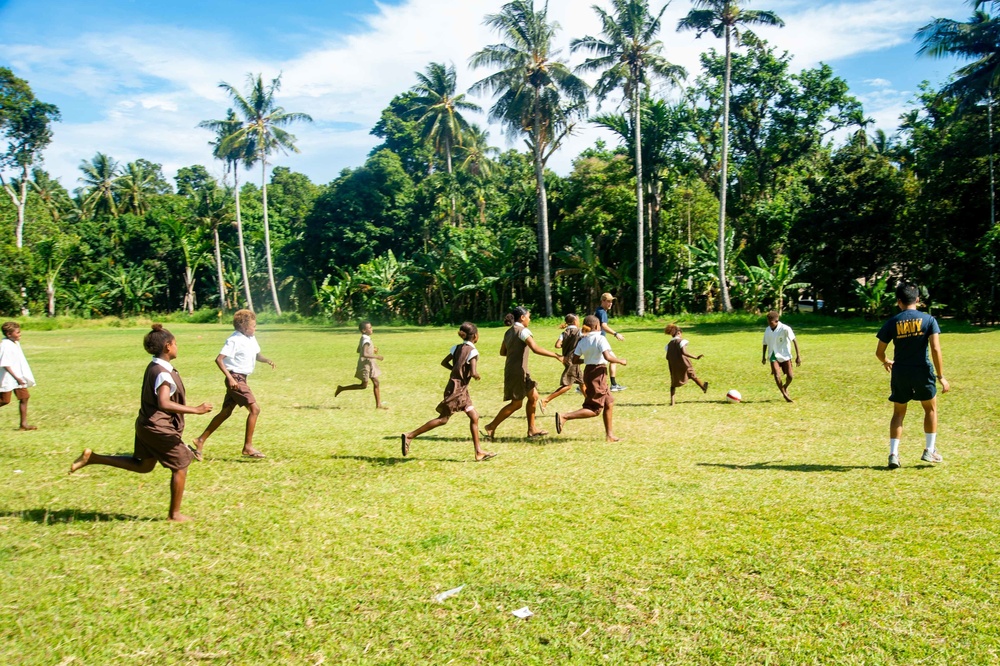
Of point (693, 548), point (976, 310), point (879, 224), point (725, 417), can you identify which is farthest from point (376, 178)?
point (693, 548)

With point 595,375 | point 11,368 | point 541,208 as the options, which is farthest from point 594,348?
point 541,208

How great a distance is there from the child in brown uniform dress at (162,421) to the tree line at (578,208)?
28.2 meters

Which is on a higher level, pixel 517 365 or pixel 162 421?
pixel 517 365

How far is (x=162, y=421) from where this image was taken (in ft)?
21.2

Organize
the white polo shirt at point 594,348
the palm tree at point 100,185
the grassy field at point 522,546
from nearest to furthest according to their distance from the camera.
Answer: the grassy field at point 522,546
the white polo shirt at point 594,348
the palm tree at point 100,185

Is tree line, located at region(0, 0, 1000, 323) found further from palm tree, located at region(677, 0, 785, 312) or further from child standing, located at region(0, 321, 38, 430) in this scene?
child standing, located at region(0, 321, 38, 430)

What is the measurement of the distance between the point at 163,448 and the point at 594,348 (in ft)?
16.8

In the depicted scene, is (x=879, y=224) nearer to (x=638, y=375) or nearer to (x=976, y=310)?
(x=976, y=310)

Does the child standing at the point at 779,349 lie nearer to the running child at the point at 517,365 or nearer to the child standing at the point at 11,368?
the running child at the point at 517,365

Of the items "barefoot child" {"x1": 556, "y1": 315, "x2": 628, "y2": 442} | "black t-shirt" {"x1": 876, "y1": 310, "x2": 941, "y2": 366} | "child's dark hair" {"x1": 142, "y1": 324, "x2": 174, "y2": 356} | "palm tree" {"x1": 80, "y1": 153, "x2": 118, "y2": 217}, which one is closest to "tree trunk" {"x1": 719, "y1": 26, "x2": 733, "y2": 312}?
"barefoot child" {"x1": 556, "y1": 315, "x2": 628, "y2": 442}

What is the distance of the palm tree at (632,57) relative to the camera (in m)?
34.8

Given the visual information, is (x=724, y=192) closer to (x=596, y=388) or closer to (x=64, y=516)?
(x=596, y=388)

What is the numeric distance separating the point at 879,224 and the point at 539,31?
17.4 m

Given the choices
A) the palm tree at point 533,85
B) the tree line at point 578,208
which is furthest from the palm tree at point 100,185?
the palm tree at point 533,85
